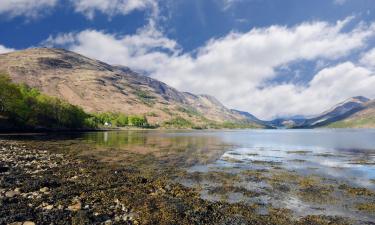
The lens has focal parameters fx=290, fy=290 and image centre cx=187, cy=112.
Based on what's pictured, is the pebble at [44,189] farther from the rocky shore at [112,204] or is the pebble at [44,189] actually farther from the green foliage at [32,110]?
the green foliage at [32,110]

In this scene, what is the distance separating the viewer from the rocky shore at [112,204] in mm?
18625

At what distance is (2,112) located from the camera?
122 m

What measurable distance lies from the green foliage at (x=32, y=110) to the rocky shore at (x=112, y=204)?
105098 millimetres

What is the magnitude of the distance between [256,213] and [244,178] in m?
14.4

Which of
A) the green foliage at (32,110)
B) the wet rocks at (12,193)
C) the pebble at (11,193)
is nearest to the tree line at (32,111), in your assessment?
the green foliage at (32,110)

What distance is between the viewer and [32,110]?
13750 cm

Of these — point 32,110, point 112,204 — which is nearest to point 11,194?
point 112,204

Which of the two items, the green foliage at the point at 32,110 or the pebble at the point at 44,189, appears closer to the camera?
the pebble at the point at 44,189

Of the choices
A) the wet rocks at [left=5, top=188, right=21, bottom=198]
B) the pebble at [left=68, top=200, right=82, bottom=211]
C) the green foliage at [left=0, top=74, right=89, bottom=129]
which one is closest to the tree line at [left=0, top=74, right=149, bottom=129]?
Answer: the green foliage at [left=0, top=74, right=89, bottom=129]

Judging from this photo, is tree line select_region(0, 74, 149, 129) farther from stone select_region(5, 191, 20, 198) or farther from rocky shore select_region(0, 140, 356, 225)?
stone select_region(5, 191, 20, 198)

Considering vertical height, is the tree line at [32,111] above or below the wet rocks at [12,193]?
above

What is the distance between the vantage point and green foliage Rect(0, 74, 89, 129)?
121m

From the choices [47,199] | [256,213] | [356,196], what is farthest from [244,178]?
[47,199]

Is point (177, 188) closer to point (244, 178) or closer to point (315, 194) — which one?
point (244, 178)
